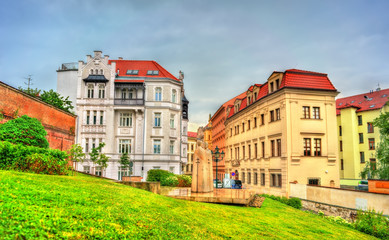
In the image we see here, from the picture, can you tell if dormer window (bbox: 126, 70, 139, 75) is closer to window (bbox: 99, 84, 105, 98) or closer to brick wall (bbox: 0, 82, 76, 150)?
window (bbox: 99, 84, 105, 98)

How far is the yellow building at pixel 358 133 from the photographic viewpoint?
49.9 metres

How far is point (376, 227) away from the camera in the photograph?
1421cm

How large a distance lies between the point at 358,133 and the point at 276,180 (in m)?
28.8

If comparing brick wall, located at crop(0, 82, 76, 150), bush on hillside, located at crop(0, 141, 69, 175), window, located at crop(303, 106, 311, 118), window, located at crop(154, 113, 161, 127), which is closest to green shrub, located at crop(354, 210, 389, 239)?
bush on hillside, located at crop(0, 141, 69, 175)

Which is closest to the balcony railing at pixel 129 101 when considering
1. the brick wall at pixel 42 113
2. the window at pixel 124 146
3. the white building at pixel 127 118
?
the white building at pixel 127 118

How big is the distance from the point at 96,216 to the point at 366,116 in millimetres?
54862

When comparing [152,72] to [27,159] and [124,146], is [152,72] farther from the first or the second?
[27,159]

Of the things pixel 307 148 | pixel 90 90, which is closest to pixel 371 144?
pixel 307 148

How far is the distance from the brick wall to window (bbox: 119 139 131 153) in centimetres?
1117

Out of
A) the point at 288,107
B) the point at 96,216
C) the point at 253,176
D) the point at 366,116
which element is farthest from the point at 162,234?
the point at 366,116

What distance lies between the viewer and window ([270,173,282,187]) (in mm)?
31103

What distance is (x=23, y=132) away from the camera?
18.1 meters

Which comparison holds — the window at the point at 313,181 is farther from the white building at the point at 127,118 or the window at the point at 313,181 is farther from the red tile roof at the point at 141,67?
the red tile roof at the point at 141,67

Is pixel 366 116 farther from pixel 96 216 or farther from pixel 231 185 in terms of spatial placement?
pixel 96 216
